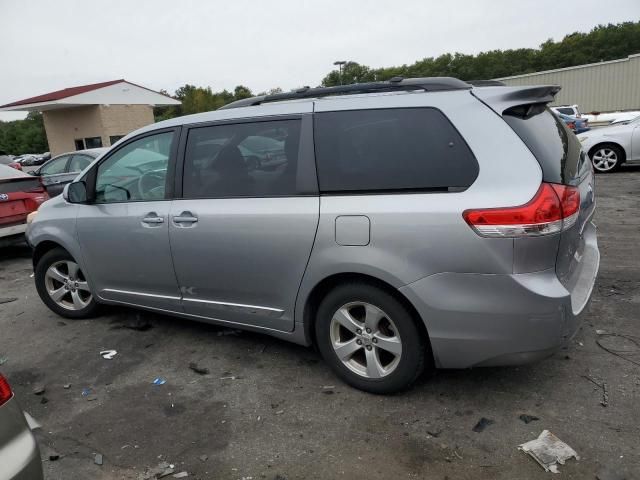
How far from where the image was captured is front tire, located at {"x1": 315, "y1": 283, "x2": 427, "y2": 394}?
2.96 m

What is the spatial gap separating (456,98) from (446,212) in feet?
2.31

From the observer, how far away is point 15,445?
192 centimetres

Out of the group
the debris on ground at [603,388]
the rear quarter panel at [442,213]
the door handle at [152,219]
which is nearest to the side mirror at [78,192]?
the door handle at [152,219]

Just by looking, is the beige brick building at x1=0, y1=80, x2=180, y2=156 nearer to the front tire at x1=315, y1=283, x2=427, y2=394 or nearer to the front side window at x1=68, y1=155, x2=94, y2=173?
the front side window at x1=68, y1=155, x2=94, y2=173

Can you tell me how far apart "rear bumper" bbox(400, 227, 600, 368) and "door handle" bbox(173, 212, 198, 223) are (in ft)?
5.48

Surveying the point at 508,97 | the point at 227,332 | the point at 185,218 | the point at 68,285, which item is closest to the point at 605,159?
the point at 508,97

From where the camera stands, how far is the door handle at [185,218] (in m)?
3.68

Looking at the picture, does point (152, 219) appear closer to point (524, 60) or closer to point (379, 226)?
point (379, 226)

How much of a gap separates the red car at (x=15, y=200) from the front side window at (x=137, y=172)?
4043mm

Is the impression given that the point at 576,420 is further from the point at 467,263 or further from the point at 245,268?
the point at 245,268

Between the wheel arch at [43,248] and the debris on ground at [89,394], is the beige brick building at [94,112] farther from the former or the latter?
the debris on ground at [89,394]

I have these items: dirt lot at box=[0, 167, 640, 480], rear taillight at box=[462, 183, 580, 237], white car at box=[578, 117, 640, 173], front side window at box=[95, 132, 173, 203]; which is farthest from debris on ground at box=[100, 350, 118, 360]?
white car at box=[578, 117, 640, 173]

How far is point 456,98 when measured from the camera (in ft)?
9.55

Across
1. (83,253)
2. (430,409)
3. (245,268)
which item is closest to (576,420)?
(430,409)
